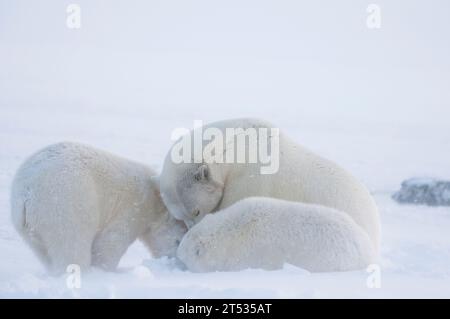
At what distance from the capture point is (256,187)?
16.6 ft

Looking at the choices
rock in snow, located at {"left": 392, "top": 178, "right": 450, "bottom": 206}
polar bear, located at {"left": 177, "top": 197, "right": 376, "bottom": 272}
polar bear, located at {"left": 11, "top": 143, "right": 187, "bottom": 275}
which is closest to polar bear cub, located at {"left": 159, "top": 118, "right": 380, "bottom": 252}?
polar bear, located at {"left": 11, "top": 143, "right": 187, "bottom": 275}

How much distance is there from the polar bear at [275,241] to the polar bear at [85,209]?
2.47 feet

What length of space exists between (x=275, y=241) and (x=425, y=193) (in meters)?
8.72

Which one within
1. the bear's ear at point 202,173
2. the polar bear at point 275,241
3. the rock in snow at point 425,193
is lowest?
the rock in snow at point 425,193

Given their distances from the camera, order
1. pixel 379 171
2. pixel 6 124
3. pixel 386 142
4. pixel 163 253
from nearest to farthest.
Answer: pixel 163 253 → pixel 379 171 → pixel 6 124 → pixel 386 142

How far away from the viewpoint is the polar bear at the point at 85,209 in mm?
4516

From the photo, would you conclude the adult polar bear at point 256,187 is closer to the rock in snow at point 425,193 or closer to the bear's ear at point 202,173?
the bear's ear at point 202,173

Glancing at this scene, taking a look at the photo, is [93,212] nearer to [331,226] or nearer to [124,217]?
[124,217]

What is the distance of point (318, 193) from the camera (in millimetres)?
5105

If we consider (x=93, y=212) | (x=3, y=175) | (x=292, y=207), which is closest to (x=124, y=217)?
(x=93, y=212)

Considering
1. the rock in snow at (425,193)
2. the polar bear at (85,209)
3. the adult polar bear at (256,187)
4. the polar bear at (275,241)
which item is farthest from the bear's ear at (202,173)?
the rock in snow at (425,193)

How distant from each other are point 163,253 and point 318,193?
1.22 metres
